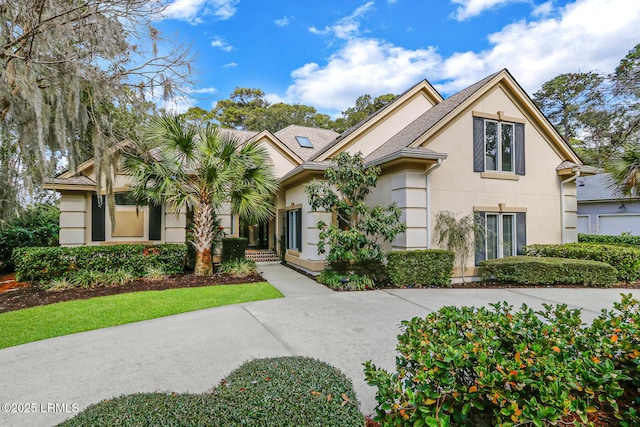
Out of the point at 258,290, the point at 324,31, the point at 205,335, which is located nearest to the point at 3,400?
the point at 205,335

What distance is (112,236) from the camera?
36.2ft

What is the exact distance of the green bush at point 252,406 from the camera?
201cm

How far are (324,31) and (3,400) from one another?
14151 mm

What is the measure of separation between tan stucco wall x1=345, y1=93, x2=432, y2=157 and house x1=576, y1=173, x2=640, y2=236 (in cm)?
1022

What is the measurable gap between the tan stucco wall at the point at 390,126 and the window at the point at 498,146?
10.9ft

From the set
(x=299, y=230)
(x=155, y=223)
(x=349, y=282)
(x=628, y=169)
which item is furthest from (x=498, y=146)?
(x=155, y=223)

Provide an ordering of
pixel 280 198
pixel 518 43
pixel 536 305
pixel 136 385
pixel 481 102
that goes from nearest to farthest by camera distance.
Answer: pixel 136 385 < pixel 536 305 < pixel 481 102 < pixel 518 43 < pixel 280 198

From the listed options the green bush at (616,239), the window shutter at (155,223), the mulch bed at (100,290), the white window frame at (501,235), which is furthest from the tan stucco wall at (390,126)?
the green bush at (616,239)

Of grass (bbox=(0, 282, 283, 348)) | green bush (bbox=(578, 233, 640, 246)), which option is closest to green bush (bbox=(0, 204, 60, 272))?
grass (bbox=(0, 282, 283, 348))

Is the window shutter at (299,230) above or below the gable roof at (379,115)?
below

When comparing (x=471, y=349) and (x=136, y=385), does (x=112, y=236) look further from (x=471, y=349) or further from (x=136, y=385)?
(x=471, y=349)

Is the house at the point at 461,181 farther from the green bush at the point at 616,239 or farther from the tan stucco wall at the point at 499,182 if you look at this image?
the green bush at the point at 616,239

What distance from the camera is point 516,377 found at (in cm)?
189

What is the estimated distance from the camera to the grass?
17.7 ft
